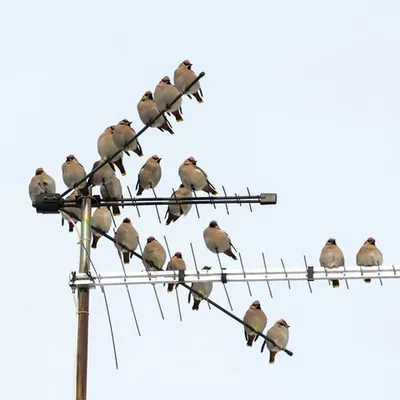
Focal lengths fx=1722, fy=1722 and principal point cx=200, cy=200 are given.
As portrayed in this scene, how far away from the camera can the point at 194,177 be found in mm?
16250

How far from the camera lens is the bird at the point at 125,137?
13.8m

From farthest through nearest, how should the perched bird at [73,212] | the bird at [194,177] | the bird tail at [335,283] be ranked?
the bird at [194,177] → the perched bird at [73,212] → the bird tail at [335,283]

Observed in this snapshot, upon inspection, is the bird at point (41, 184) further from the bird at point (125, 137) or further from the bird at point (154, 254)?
the bird at point (125, 137)

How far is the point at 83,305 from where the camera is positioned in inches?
477

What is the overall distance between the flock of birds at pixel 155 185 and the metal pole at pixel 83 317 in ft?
2.49

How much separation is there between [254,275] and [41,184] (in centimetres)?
560

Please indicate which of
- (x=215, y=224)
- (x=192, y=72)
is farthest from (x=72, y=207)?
(x=215, y=224)

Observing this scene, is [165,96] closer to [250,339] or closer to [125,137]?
[125,137]

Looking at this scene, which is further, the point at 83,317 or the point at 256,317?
the point at 256,317

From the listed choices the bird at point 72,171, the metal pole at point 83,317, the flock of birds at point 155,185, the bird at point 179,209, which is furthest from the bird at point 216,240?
the metal pole at point 83,317

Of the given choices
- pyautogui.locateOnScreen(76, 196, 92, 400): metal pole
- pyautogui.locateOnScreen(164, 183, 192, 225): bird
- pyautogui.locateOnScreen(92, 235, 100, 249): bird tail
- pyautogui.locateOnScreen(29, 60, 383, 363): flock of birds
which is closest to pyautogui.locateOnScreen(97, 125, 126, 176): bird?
pyautogui.locateOnScreen(29, 60, 383, 363): flock of birds

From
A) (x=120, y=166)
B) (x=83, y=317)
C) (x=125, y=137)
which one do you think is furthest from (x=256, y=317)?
(x=83, y=317)

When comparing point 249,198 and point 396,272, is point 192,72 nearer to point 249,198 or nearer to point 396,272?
point 249,198

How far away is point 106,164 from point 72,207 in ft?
1.47
